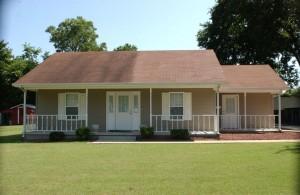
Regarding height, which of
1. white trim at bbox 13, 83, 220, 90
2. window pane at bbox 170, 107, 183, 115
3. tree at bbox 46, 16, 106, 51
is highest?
tree at bbox 46, 16, 106, 51

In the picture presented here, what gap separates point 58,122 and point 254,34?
24.5 m

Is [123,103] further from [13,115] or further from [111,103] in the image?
[13,115]

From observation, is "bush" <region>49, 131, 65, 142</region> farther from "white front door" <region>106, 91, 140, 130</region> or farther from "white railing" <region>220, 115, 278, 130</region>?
"white railing" <region>220, 115, 278, 130</region>

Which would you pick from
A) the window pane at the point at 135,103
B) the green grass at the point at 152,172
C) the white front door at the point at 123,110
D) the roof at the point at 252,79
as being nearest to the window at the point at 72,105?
the white front door at the point at 123,110

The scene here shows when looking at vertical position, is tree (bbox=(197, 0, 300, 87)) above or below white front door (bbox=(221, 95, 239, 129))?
above

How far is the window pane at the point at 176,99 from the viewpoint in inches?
934

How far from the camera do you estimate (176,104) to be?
23734mm

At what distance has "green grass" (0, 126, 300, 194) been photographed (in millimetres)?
8690

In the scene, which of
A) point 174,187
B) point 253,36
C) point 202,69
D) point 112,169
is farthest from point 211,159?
point 253,36

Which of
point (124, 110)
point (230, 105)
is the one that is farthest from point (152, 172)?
point (230, 105)

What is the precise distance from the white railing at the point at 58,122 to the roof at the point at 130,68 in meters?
1.97

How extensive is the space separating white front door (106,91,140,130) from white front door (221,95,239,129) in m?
5.64

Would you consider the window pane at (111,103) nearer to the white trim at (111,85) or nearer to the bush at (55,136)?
the white trim at (111,85)

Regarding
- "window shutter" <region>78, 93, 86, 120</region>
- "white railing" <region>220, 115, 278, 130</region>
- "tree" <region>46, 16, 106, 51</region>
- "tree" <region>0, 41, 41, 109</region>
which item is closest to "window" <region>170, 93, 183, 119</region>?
"white railing" <region>220, 115, 278, 130</region>
